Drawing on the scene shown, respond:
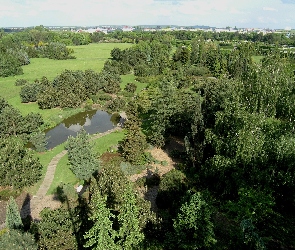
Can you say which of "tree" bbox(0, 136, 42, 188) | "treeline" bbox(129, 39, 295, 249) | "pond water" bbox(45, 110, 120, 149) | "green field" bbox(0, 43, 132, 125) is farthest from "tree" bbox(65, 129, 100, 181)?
"green field" bbox(0, 43, 132, 125)

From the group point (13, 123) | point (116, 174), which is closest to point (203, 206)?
point (116, 174)

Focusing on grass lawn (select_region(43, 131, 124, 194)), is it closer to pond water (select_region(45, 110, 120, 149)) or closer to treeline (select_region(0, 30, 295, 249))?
treeline (select_region(0, 30, 295, 249))

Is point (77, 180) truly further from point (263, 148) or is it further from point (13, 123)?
point (263, 148)

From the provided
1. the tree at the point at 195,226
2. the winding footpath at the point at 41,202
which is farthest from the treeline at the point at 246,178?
the winding footpath at the point at 41,202

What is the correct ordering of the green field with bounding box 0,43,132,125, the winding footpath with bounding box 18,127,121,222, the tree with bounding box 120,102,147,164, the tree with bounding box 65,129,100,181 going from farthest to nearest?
the green field with bounding box 0,43,132,125
the tree with bounding box 120,102,147,164
the tree with bounding box 65,129,100,181
the winding footpath with bounding box 18,127,121,222

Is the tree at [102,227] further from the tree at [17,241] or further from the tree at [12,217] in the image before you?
the tree at [12,217]

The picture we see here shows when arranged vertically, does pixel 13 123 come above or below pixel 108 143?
above

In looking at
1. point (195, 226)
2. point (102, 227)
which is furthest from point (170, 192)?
point (102, 227)
